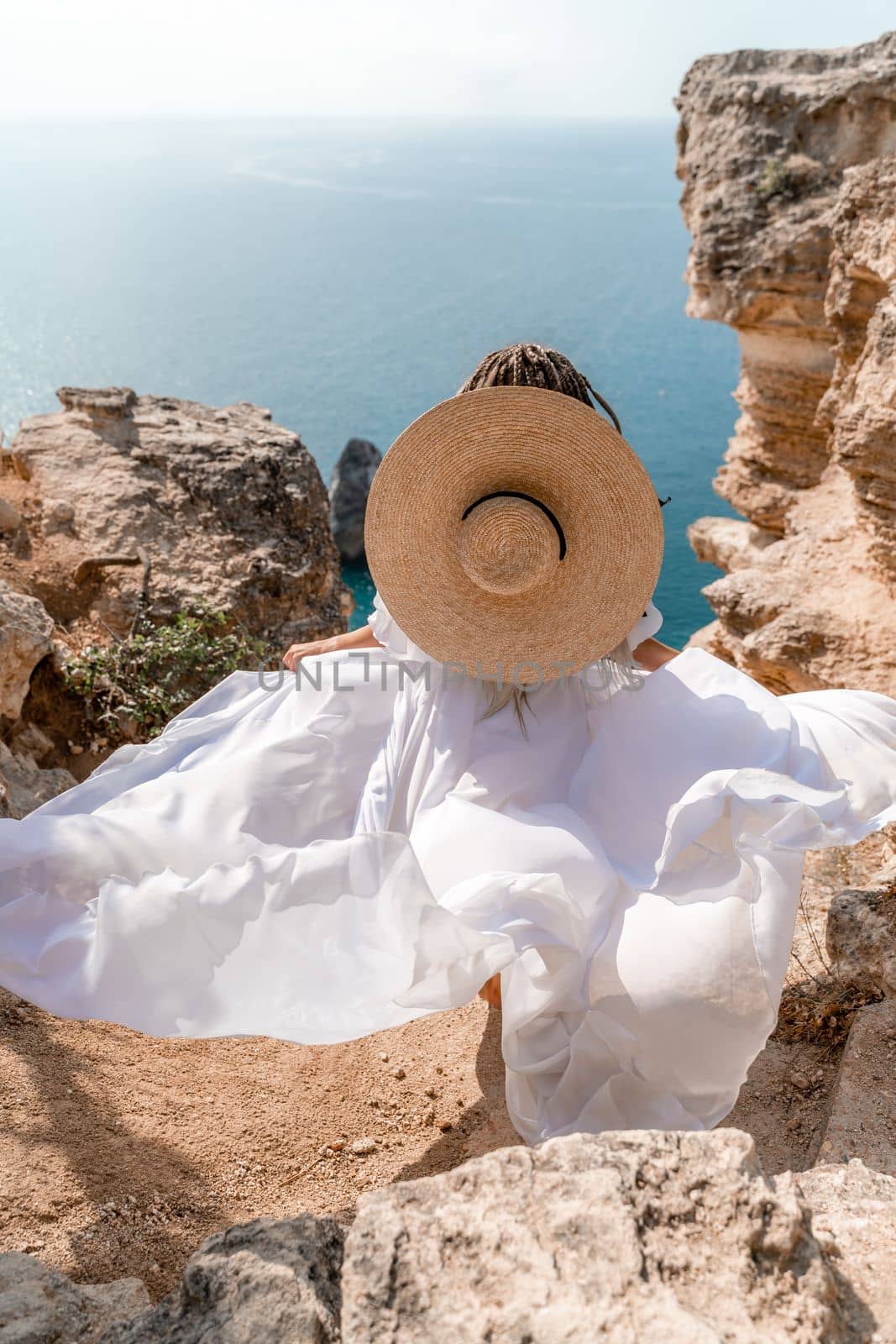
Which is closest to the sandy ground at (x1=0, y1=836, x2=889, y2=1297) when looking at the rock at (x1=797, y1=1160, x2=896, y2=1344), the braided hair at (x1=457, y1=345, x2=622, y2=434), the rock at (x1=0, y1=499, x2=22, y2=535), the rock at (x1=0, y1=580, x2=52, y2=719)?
the rock at (x1=797, y1=1160, x2=896, y2=1344)

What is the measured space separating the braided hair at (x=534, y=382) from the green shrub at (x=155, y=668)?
262 centimetres

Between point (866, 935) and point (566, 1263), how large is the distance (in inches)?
82.0

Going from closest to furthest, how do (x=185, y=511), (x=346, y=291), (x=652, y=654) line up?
(x=652, y=654) < (x=185, y=511) < (x=346, y=291)

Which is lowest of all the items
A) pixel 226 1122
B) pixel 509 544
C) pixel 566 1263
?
pixel 226 1122

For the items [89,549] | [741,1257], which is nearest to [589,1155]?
[741,1257]

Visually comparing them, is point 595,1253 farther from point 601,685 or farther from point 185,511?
point 185,511

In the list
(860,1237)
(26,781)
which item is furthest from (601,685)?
(26,781)

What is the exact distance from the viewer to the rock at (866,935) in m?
3.10

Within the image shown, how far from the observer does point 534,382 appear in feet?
9.43

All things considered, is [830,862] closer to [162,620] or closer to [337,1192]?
[337,1192]

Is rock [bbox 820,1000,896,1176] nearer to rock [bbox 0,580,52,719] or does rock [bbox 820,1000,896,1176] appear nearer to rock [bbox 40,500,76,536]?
rock [bbox 0,580,52,719]

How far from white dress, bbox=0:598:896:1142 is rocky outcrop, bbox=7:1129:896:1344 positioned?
0.63m

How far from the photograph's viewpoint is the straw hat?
8.74 ft

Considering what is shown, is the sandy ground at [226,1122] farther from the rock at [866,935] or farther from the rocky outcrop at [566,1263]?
the rocky outcrop at [566,1263]
